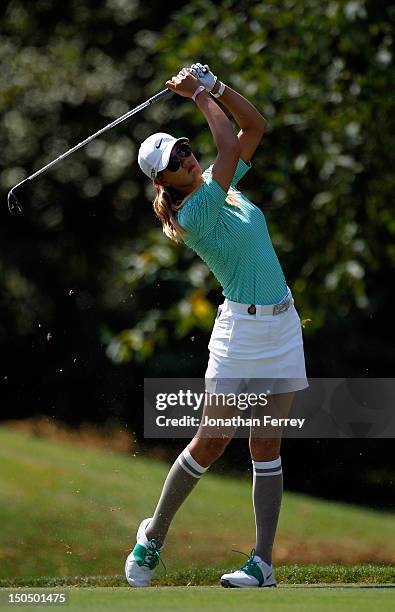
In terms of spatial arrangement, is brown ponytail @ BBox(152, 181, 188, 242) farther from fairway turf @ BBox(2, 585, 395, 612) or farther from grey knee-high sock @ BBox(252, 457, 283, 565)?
fairway turf @ BBox(2, 585, 395, 612)

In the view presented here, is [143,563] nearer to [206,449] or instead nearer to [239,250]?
[206,449]

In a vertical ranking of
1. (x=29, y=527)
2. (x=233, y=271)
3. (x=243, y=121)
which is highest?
(x=243, y=121)

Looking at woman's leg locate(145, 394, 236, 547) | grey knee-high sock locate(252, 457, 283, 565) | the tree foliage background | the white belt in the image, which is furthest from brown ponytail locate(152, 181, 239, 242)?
the tree foliage background

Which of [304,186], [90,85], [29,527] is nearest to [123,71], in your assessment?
[90,85]

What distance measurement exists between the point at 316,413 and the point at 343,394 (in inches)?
17.0

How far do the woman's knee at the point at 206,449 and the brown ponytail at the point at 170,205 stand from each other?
2.63 ft

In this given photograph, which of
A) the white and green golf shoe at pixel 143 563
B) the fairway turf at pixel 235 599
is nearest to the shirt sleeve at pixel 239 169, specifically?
the white and green golf shoe at pixel 143 563

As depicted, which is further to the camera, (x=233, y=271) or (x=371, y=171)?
(x=371, y=171)

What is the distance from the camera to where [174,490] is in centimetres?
580

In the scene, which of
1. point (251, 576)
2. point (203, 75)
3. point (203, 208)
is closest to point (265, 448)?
point (251, 576)

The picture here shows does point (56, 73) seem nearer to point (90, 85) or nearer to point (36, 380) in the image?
point (90, 85)

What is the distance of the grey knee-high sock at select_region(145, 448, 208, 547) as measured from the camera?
5762 mm

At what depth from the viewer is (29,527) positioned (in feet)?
25.0

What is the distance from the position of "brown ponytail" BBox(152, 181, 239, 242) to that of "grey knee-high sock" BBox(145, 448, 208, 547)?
880mm
